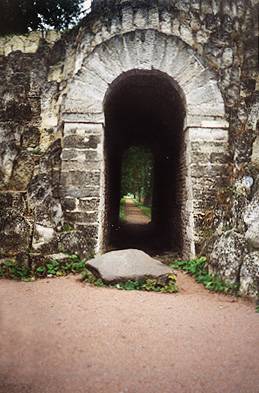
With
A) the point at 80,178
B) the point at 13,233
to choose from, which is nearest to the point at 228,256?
the point at 80,178

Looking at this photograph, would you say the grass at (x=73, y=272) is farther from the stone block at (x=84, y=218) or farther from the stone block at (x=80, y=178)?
the stone block at (x=80, y=178)

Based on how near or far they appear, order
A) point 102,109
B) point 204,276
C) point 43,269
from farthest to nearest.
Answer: point 102,109 → point 43,269 → point 204,276

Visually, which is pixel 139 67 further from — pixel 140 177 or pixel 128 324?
pixel 140 177

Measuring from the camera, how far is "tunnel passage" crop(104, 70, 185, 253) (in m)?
6.18

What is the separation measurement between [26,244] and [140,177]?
1645cm

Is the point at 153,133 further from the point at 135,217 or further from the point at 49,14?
the point at 135,217

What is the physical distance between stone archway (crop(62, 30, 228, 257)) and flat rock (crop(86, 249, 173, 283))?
89 cm

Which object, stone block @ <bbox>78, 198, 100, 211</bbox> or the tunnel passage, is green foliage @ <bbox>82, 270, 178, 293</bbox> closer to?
stone block @ <bbox>78, 198, 100, 211</bbox>

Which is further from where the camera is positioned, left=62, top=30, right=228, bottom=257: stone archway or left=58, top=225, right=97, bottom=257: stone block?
left=62, top=30, right=228, bottom=257: stone archway

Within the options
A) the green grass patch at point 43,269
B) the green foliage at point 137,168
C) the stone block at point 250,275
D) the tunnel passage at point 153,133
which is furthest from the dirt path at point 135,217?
the stone block at point 250,275

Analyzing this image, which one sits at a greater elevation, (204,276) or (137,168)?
(137,168)

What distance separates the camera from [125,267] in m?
4.41

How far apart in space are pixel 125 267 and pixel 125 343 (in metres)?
1.68

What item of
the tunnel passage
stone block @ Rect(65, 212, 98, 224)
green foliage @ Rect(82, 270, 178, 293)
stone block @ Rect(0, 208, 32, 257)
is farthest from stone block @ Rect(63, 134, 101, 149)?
green foliage @ Rect(82, 270, 178, 293)
